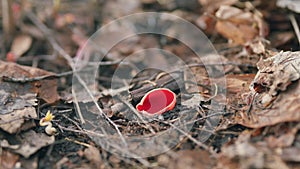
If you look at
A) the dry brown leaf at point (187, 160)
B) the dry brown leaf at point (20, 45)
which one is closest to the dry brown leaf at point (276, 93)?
the dry brown leaf at point (187, 160)

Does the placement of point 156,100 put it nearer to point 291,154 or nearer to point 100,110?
point 100,110

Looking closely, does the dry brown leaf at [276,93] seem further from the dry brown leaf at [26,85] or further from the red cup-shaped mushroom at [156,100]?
the dry brown leaf at [26,85]

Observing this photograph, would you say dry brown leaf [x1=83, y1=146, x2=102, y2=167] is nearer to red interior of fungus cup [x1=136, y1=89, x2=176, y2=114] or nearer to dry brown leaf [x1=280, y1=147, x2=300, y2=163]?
red interior of fungus cup [x1=136, y1=89, x2=176, y2=114]

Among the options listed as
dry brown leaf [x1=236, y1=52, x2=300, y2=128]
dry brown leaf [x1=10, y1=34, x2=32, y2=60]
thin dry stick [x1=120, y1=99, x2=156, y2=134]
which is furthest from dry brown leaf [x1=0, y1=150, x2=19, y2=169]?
dry brown leaf [x1=10, y1=34, x2=32, y2=60]

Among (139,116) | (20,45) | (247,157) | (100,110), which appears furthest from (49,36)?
(247,157)

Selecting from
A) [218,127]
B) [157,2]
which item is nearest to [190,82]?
[218,127]
